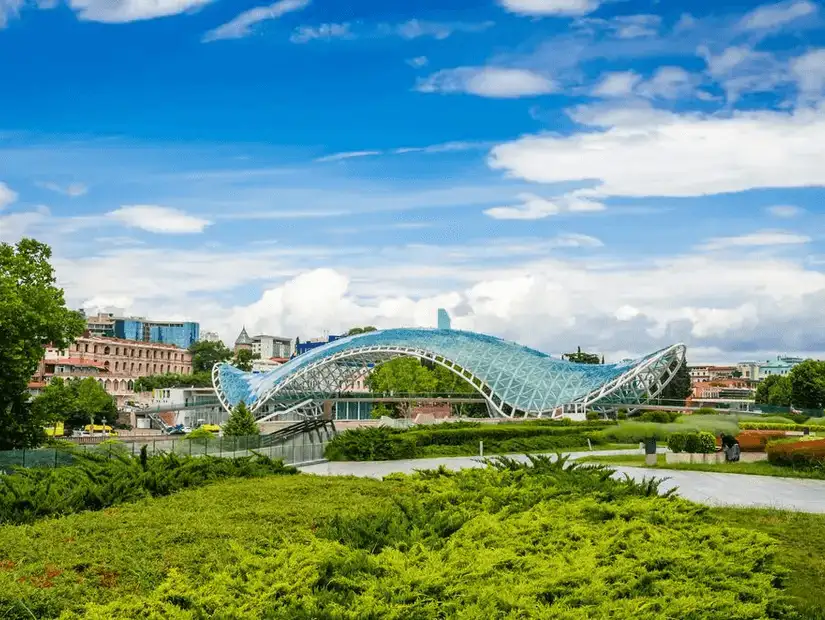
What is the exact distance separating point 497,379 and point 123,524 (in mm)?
57244

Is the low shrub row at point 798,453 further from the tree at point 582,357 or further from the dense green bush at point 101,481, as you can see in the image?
the tree at point 582,357

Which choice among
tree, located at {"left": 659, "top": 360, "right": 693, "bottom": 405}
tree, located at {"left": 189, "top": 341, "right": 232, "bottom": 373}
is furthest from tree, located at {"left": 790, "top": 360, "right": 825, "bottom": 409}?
tree, located at {"left": 189, "top": 341, "right": 232, "bottom": 373}

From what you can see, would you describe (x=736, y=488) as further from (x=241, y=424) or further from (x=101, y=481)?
(x=241, y=424)

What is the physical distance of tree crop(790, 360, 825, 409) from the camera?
76562mm

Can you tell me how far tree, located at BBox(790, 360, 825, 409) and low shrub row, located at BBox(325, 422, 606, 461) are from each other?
44.0 m

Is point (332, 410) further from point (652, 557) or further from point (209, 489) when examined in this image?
point (652, 557)

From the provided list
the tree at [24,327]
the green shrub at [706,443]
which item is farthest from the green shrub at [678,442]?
the tree at [24,327]

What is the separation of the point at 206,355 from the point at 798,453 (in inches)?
5295

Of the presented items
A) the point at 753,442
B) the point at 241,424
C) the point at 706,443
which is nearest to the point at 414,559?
the point at 706,443

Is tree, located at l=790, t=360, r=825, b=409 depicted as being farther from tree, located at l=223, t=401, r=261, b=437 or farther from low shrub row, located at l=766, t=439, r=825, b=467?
low shrub row, located at l=766, t=439, r=825, b=467

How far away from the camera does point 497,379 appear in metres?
67.6

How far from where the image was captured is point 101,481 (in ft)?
45.7

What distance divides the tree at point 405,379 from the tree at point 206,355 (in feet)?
188

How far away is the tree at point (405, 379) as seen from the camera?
89312 millimetres
